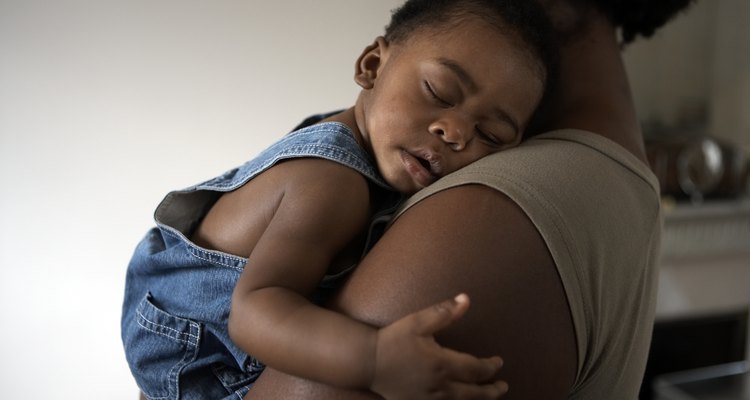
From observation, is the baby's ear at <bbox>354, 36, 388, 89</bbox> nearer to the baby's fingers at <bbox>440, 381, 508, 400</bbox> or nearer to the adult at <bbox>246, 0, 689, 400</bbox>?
the adult at <bbox>246, 0, 689, 400</bbox>

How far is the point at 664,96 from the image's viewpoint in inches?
122

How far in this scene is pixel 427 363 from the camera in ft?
1.48

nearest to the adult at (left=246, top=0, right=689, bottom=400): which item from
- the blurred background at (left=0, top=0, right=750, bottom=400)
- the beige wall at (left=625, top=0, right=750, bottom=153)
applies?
the blurred background at (left=0, top=0, right=750, bottom=400)

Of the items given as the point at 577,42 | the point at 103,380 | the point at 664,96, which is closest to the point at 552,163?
the point at 577,42

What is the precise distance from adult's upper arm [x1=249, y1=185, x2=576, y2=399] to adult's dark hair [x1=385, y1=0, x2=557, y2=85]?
273mm

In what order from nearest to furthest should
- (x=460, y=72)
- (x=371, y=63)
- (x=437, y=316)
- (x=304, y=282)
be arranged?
(x=437, y=316)
(x=304, y=282)
(x=460, y=72)
(x=371, y=63)

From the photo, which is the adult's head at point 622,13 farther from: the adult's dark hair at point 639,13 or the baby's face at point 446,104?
the baby's face at point 446,104

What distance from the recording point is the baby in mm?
571

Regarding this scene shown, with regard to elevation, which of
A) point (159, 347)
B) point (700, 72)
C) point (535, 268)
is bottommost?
point (700, 72)

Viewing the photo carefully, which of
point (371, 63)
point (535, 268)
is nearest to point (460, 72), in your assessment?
point (371, 63)

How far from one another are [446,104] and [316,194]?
7.6 inches

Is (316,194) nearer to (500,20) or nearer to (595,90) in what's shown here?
(500,20)

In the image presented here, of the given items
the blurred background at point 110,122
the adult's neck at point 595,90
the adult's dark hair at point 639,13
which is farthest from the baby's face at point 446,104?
the blurred background at point 110,122

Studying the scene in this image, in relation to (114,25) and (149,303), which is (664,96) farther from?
(149,303)
